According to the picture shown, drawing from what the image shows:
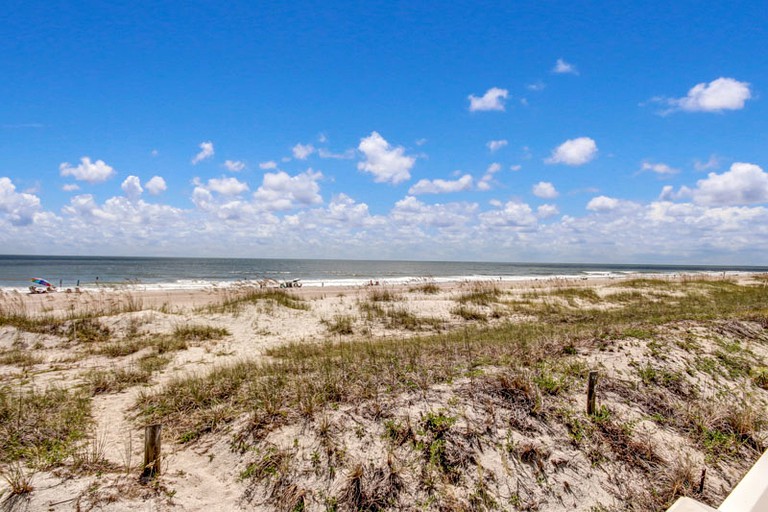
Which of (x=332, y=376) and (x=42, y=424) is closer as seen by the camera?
(x=42, y=424)

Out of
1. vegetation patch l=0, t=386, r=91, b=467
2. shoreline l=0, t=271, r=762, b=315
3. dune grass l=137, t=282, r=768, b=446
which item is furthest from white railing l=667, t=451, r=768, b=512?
shoreline l=0, t=271, r=762, b=315

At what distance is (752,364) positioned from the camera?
9.35m

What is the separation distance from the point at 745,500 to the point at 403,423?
421 cm

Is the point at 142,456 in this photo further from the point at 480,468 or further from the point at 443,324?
the point at 443,324

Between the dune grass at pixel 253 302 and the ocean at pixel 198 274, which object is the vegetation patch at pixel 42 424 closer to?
the dune grass at pixel 253 302

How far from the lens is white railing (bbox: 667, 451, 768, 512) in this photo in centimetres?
429

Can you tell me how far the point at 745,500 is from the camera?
4480mm

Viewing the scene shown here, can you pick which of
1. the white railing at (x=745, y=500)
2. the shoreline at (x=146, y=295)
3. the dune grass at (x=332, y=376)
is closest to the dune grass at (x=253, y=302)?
the shoreline at (x=146, y=295)

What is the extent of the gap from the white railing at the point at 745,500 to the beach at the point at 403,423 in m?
0.74

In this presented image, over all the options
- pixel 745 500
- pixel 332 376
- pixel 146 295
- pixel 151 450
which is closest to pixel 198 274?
pixel 146 295

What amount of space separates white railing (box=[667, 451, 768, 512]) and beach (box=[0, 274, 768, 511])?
0.74 m

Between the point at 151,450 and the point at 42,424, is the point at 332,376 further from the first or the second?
the point at 42,424

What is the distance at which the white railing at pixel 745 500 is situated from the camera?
4.29m

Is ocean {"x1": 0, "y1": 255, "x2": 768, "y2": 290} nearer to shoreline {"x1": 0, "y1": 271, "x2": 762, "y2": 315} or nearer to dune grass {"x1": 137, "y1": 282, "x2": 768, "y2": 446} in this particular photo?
shoreline {"x1": 0, "y1": 271, "x2": 762, "y2": 315}
